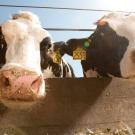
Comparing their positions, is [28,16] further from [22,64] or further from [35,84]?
[35,84]

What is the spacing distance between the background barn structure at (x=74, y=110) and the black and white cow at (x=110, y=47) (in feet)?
3.00

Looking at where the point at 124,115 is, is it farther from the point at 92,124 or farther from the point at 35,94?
the point at 35,94

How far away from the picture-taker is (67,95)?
10.6ft

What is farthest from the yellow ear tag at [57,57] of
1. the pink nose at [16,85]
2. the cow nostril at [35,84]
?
the pink nose at [16,85]

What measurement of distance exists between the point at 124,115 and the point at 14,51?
3.73 ft

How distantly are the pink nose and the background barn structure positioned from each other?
14 cm

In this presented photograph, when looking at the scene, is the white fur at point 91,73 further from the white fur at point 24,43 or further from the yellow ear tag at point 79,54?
the white fur at point 24,43

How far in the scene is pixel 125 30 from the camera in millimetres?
4746

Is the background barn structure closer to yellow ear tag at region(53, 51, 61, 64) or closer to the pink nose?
the pink nose

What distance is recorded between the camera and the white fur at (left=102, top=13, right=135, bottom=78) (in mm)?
4297

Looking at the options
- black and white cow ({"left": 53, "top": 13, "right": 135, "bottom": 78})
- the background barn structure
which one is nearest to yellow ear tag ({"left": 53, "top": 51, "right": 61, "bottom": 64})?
black and white cow ({"left": 53, "top": 13, "right": 135, "bottom": 78})

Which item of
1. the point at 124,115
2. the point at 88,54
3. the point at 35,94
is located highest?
the point at 35,94

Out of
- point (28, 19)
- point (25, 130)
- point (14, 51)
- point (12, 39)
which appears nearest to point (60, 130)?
point (25, 130)

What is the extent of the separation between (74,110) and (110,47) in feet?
6.30
